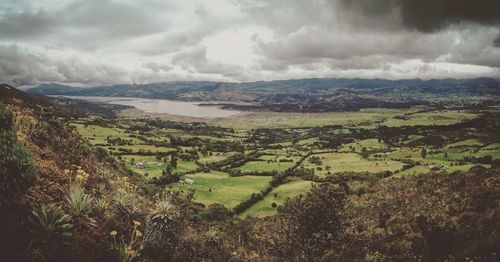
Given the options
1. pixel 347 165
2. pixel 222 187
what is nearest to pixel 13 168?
pixel 222 187

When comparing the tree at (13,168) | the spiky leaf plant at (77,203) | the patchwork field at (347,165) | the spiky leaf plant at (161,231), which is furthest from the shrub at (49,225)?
the patchwork field at (347,165)

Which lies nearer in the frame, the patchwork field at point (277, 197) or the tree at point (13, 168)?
the tree at point (13, 168)

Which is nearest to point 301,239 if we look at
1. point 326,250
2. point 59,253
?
point 326,250

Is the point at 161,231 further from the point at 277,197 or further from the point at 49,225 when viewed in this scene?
the point at 277,197

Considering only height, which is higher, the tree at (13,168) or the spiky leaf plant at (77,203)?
the tree at (13,168)

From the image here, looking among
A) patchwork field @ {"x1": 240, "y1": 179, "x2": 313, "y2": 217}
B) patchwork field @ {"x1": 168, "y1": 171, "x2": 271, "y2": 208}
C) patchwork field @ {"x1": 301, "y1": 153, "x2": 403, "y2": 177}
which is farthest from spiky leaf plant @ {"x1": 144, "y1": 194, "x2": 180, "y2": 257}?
patchwork field @ {"x1": 301, "y1": 153, "x2": 403, "y2": 177}

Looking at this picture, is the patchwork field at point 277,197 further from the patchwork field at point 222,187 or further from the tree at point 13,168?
the tree at point 13,168

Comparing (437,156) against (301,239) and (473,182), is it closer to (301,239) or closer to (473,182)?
(473,182)

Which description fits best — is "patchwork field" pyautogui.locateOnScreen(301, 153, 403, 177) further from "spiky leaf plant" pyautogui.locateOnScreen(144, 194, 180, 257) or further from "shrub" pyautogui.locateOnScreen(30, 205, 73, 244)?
"shrub" pyautogui.locateOnScreen(30, 205, 73, 244)
